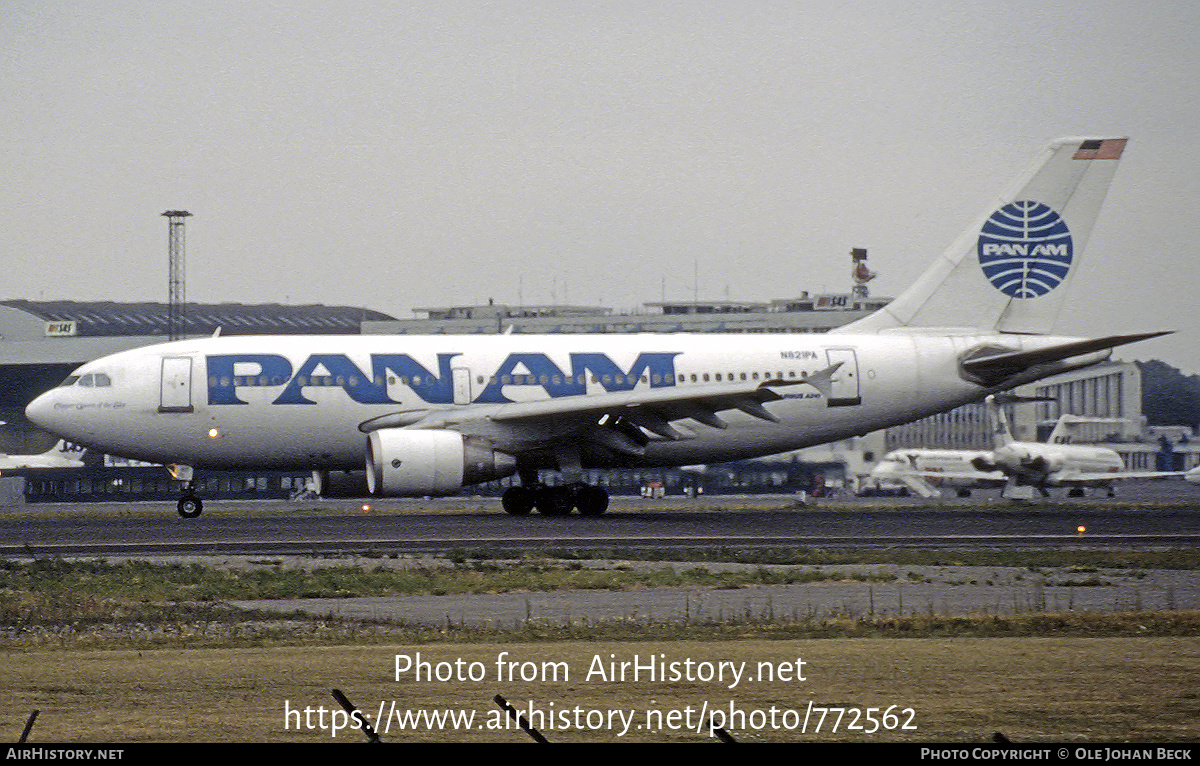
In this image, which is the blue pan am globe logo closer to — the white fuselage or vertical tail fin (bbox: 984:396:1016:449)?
the white fuselage

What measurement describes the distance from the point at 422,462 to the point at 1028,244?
770 inches

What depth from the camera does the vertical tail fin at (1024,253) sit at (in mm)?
43469

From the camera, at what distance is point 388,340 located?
40.5 meters

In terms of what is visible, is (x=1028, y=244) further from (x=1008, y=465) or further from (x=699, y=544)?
(x=699, y=544)

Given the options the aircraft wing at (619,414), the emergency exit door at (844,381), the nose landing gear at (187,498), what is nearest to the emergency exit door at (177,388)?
the nose landing gear at (187,498)

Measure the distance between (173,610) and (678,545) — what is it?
1211cm

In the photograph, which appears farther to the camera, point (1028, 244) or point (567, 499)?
point (1028, 244)

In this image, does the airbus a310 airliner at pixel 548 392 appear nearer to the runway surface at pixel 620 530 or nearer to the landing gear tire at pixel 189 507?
the landing gear tire at pixel 189 507

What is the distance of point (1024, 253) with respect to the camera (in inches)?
1725

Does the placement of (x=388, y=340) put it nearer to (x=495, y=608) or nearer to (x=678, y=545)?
(x=678, y=545)

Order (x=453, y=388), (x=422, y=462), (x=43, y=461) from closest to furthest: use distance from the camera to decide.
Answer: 1. (x=422, y=462)
2. (x=453, y=388)
3. (x=43, y=461)

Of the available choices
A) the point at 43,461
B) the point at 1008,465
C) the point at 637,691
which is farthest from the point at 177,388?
the point at 43,461

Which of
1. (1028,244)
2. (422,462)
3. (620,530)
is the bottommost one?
(620,530)
